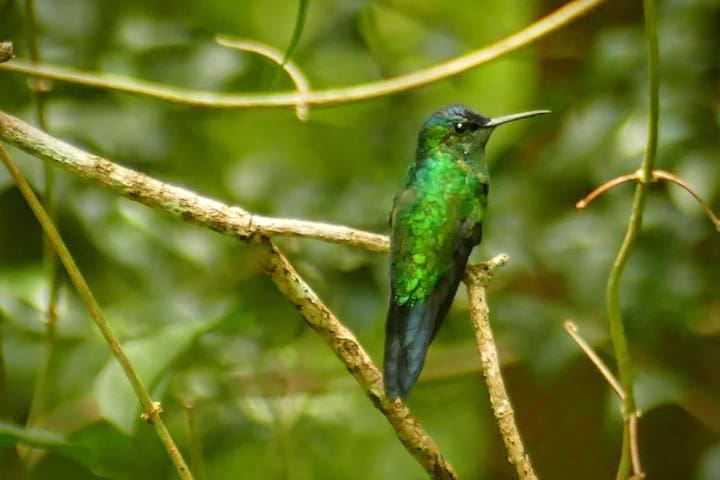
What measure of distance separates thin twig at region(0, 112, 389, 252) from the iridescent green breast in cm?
30

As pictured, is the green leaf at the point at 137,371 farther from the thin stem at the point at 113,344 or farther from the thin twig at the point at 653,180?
the thin twig at the point at 653,180

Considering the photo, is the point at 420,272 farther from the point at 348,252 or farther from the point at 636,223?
the point at 348,252

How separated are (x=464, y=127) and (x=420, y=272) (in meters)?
0.39

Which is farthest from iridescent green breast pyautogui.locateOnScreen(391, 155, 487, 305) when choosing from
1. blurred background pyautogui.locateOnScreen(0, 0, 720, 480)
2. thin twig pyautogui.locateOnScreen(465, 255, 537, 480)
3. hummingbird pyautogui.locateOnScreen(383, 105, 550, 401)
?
blurred background pyautogui.locateOnScreen(0, 0, 720, 480)

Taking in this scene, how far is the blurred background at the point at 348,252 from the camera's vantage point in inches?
95.6

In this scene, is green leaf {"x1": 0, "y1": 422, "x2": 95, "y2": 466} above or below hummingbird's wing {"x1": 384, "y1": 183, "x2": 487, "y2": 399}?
below

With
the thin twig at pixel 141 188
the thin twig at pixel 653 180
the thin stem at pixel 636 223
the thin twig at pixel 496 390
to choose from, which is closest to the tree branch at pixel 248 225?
the thin twig at pixel 141 188

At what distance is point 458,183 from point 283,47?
2225 millimetres

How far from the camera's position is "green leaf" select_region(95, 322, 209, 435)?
1.70m

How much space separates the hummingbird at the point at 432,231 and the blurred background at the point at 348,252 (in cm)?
39

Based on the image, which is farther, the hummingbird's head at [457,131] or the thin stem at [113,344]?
the hummingbird's head at [457,131]

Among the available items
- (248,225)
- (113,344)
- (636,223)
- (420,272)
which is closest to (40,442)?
(113,344)

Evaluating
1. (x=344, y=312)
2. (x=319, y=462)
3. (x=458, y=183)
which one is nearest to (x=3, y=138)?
(x=458, y=183)

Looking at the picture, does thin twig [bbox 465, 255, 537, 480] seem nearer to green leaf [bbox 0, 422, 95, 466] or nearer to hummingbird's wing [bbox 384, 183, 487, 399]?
hummingbird's wing [bbox 384, 183, 487, 399]
